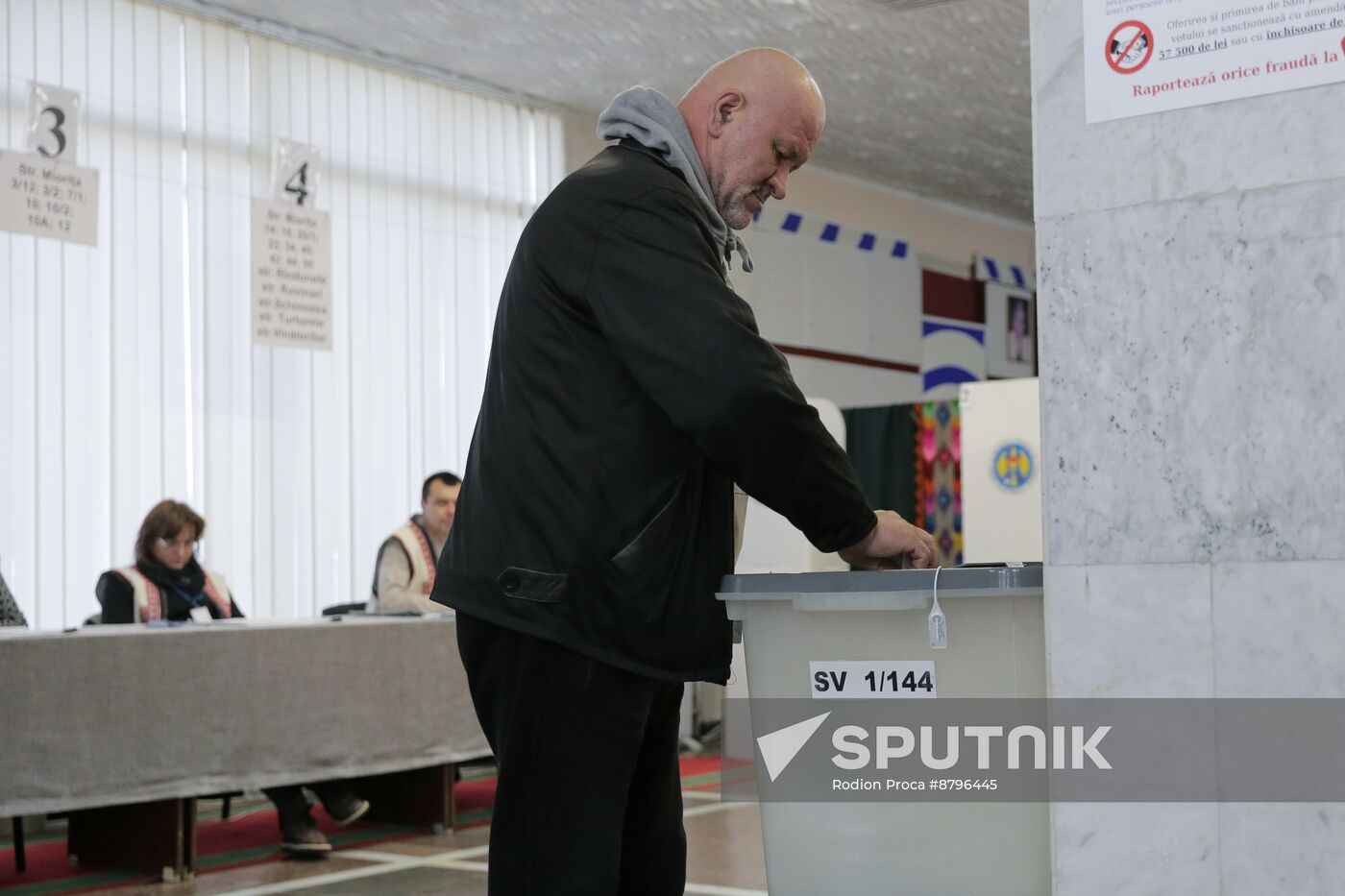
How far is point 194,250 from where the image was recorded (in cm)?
536

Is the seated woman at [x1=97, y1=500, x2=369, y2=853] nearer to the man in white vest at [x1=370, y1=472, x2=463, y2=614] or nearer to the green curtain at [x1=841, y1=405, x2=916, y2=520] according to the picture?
the man in white vest at [x1=370, y1=472, x2=463, y2=614]

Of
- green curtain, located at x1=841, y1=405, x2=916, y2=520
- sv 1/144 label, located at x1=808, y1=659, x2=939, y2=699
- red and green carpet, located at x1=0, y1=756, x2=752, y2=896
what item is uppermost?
green curtain, located at x1=841, y1=405, x2=916, y2=520

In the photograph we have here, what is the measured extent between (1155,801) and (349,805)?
3547mm

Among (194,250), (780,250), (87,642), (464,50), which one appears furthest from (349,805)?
(780,250)

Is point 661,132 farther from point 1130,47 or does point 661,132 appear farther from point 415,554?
point 415,554

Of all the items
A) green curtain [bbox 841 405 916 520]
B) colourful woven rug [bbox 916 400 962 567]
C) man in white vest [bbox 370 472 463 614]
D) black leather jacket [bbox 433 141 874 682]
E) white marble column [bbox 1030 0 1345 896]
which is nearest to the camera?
white marble column [bbox 1030 0 1345 896]

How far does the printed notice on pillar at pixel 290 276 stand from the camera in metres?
5.49

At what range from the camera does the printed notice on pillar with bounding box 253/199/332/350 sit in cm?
549

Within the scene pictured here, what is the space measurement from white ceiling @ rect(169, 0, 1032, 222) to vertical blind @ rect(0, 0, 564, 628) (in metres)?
0.23

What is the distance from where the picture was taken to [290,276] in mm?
5570

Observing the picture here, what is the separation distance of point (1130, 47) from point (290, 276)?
4682 millimetres

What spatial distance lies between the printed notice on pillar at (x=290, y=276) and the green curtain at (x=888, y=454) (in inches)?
105

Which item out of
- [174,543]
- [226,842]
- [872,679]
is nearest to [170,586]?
[174,543]
